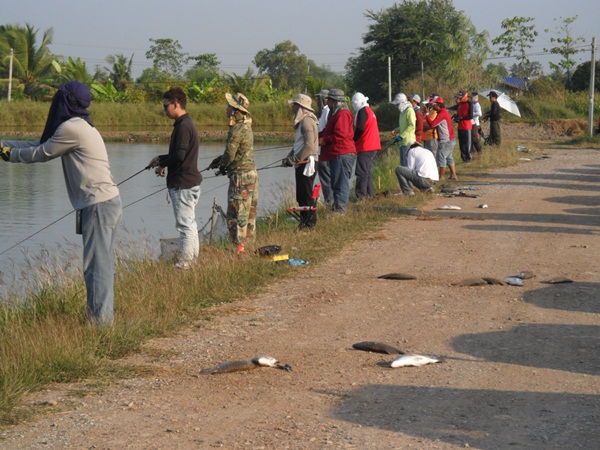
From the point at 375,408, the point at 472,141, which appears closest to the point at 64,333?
the point at 375,408

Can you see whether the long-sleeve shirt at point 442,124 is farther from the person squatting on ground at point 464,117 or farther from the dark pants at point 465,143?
the dark pants at point 465,143

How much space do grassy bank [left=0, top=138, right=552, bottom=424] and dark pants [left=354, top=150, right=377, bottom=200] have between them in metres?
2.03

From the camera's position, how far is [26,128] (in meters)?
48.2

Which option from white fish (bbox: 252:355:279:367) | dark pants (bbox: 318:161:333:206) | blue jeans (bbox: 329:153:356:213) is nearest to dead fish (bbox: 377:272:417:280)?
white fish (bbox: 252:355:279:367)

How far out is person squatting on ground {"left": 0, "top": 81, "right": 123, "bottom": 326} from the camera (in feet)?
21.6

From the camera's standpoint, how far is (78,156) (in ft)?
21.9

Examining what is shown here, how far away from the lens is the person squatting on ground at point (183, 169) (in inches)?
358

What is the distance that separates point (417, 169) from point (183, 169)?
6906mm

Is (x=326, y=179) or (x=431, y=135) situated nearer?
(x=326, y=179)

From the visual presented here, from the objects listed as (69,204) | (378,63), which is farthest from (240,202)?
(378,63)

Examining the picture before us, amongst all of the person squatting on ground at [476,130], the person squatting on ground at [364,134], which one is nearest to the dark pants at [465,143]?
the person squatting on ground at [476,130]

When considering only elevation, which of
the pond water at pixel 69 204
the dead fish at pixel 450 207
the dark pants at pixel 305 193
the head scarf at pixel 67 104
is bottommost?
the pond water at pixel 69 204

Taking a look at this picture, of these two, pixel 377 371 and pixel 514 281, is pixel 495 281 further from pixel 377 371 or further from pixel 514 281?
pixel 377 371

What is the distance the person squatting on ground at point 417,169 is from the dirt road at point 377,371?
4.71m
